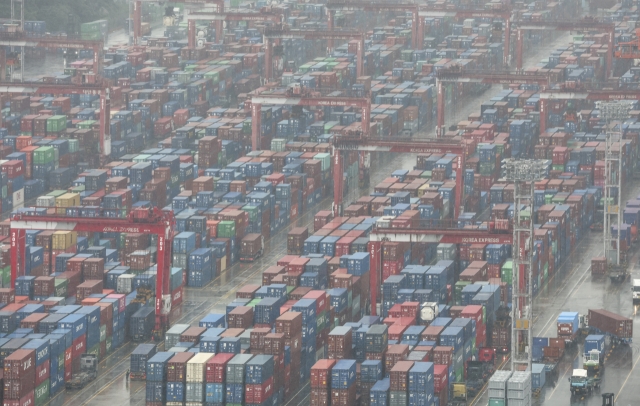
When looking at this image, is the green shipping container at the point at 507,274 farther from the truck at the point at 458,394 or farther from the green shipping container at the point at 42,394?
the green shipping container at the point at 42,394

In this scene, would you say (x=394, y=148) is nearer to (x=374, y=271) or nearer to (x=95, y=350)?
(x=374, y=271)

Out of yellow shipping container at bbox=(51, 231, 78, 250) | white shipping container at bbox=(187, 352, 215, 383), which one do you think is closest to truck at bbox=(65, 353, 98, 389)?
white shipping container at bbox=(187, 352, 215, 383)

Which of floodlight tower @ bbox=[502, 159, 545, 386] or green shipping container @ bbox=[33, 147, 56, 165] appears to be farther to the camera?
green shipping container @ bbox=[33, 147, 56, 165]

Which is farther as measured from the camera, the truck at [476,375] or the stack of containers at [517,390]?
the truck at [476,375]

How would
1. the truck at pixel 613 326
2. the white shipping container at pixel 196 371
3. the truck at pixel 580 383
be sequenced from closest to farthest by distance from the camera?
the white shipping container at pixel 196 371 < the truck at pixel 580 383 < the truck at pixel 613 326

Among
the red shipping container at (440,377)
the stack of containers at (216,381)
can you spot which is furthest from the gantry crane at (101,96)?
the red shipping container at (440,377)

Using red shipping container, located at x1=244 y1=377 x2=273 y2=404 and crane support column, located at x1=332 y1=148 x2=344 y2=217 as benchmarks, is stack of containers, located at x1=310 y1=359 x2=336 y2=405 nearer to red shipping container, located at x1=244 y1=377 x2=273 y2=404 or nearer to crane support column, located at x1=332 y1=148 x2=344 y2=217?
red shipping container, located at x1=244 y1=377 x2=273 y2=404
